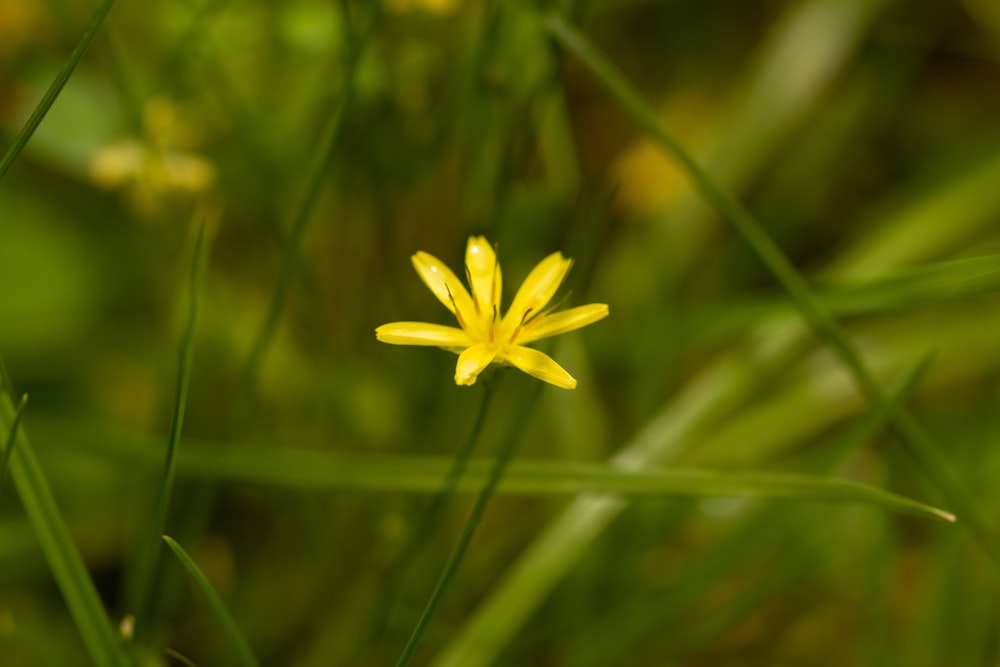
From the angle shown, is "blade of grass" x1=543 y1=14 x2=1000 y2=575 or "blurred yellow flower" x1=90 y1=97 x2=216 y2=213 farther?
"blurred yellow flower" x1=90 y1=97 x2=216 y2=213

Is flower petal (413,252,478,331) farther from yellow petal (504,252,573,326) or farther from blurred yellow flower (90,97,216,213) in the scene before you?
blurred yellow flower (90,97,216,213)

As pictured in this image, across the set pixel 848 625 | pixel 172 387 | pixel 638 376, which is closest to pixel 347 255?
pixel 172 387

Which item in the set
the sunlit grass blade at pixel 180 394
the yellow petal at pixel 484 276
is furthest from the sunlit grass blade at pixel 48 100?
the yellow petal at pixel 484 276

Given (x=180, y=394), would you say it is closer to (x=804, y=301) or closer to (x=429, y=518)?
(x=429, y=518)

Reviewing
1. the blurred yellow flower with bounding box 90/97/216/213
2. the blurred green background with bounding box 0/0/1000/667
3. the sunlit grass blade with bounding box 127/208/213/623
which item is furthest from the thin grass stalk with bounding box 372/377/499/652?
the blurred yellow flower with bounding box 90/97/216/213

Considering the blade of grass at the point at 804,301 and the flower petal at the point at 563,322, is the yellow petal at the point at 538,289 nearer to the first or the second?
the flower petal at the point at 563,322

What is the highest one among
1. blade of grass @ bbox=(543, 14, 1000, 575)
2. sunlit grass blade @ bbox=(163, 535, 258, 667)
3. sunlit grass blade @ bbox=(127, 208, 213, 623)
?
blade of grass @ bbox=(543, 14, 1000, 575)

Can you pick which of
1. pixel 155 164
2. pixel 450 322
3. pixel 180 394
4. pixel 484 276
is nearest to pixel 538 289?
pixel 484 276
